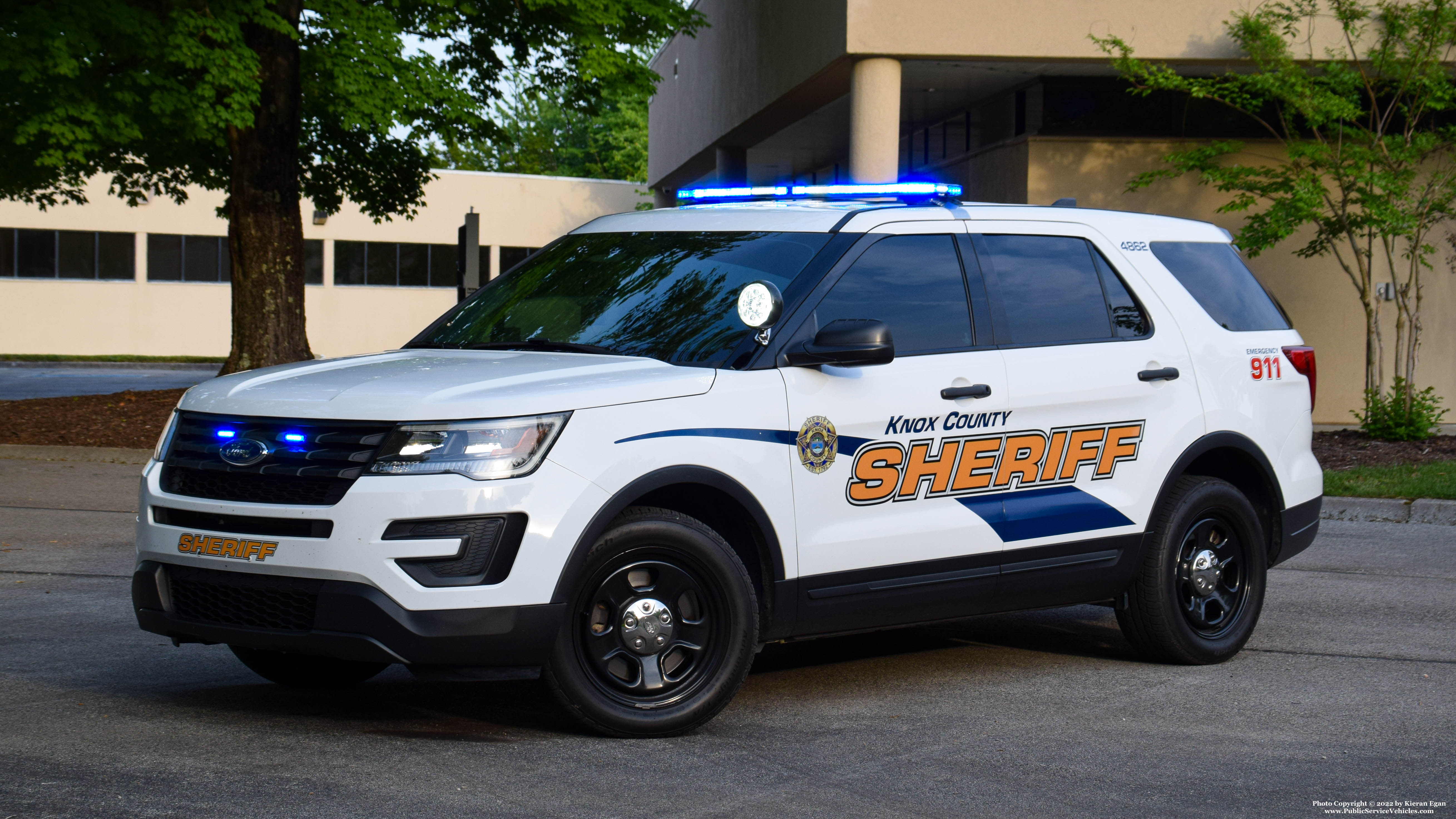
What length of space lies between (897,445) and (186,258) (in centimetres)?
3976

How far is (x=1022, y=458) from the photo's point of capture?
6.23 meters

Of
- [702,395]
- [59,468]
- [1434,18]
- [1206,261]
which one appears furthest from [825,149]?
[702,395]

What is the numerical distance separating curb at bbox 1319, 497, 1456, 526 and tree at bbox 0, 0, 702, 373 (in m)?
9.13

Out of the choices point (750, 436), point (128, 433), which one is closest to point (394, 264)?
point (128, 433)

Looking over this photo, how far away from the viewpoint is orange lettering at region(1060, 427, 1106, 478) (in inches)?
251

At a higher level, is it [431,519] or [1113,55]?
[1113,55]

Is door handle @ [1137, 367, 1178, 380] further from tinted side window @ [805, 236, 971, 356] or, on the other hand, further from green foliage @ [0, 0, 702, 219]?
green foliage @ [0, 0, 702, 219]

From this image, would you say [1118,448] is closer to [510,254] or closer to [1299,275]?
[1299,275]

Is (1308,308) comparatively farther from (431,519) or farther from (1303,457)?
(431,519)

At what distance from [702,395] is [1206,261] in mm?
3044

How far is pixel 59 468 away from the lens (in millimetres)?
14219

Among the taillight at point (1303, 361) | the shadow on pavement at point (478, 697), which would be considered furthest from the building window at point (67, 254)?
the taillight at point (1303, 361)

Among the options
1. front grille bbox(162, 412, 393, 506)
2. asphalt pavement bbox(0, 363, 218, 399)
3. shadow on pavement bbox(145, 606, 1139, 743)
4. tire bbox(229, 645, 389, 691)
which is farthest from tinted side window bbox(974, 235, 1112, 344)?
asphalt pavement bbox(0, 363, 218, 399)

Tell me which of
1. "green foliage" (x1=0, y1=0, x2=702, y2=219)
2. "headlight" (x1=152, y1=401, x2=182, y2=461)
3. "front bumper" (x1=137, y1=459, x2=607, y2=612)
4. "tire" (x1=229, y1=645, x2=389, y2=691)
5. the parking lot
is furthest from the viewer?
"green foliage" (x1=0, y1=0, x2=702, y2=219)
